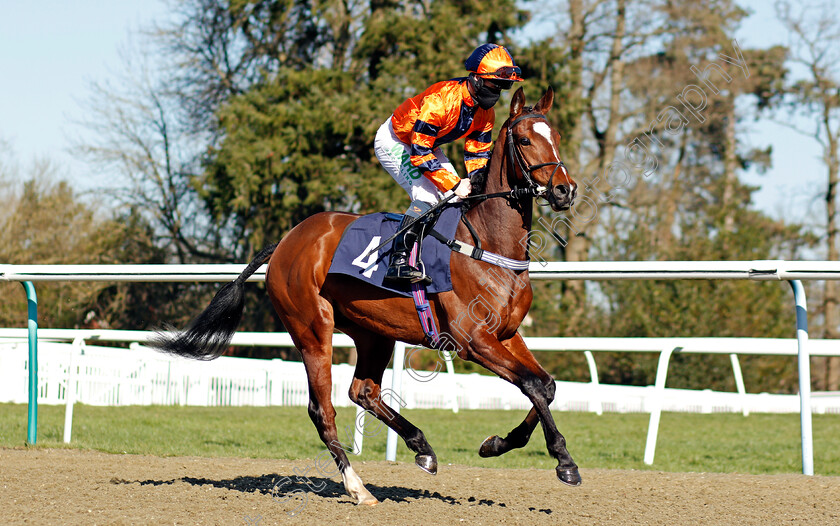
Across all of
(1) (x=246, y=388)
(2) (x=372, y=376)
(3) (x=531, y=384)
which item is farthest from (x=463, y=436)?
(1) (x=246, y=388)

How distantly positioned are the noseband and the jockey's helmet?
0.86ft

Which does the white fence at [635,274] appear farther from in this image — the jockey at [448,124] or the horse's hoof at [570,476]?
the horse's hoof at [570,476]

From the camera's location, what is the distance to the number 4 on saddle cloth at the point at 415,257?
410cm

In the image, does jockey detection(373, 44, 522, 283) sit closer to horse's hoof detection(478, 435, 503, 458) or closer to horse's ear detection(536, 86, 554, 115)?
horse's ear detection(536, 86, 554, 115)

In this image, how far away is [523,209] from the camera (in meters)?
4.06

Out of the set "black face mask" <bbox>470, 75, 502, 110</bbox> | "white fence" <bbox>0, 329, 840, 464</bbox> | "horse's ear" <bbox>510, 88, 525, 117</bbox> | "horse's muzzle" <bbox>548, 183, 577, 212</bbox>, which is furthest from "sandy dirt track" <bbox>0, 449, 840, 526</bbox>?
"white fence" <bbox>0, 329, 840, 464</bbox>

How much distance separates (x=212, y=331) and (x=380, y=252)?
4.51 feet

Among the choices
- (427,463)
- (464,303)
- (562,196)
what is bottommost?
(427,463)

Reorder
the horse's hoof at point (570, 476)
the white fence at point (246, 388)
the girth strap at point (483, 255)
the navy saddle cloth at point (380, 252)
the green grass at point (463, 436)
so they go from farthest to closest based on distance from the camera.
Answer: the white fence at point (246, 388)
the green grass at point (463, 436)
the navy saddle cloth at point (380, 252)
the girth strap at point (483, 255)
the horse's hoof at point (570, 476)

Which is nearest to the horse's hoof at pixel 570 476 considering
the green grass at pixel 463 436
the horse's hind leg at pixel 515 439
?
the horse's hind leg at pixel 515 439

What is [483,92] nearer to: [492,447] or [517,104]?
[517,104]

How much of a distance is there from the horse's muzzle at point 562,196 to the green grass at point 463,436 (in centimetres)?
250

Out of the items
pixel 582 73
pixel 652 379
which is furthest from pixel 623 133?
pixel 652 379

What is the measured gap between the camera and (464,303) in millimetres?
4039
